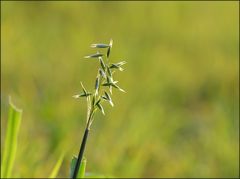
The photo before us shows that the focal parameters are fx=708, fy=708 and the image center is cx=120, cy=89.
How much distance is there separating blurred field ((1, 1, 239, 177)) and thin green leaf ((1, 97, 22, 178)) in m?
0.41

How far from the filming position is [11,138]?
143cm

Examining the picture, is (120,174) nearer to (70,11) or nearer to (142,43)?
(142,43)

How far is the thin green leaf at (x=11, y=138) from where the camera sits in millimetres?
1329

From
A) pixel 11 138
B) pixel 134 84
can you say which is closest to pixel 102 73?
pixel 11 138

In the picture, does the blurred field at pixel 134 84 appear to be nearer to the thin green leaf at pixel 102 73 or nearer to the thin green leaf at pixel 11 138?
the thin green leaf at pixel 11 138

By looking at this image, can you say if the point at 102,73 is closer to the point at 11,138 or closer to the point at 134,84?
the point at 11,138

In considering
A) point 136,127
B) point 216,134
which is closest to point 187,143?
point 216,134

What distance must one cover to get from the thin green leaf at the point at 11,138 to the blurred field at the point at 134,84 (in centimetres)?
41

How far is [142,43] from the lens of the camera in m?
5.66

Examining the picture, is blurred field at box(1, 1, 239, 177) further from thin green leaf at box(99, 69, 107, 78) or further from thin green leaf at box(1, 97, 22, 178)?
thin green leaf at box(99, 69, 107, 78)

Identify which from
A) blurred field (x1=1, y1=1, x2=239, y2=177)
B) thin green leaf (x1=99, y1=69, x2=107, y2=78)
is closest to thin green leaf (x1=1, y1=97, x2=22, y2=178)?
thin green leaf (x1=99, y1=69, x2=107, y2=78)

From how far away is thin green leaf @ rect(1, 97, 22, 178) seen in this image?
1329mm

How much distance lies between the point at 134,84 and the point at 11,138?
2733 millimetres

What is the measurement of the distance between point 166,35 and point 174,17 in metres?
0.37
